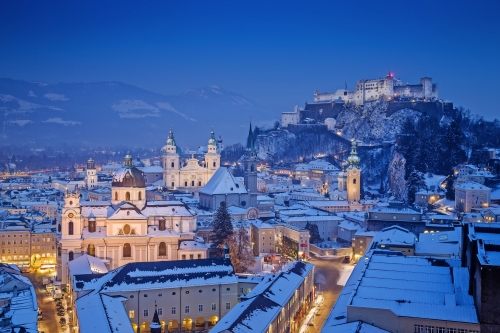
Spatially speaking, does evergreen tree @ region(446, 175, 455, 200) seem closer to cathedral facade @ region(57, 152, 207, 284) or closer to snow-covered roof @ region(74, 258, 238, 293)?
cathedral facade @ region(57, 152, 207, 284)

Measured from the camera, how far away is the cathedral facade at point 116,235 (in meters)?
43.7

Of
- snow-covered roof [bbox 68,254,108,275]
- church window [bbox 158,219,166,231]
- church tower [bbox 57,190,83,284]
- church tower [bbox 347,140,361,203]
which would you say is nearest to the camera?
snow-covered roof [bbox 68,254,108,275]

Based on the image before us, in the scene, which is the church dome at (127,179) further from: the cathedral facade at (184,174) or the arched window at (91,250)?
the cathedral facade at (184,174)

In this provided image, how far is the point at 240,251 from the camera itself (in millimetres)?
47500

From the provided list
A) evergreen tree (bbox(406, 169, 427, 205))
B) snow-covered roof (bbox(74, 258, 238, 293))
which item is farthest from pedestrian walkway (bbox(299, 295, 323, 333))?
evergreen tree (bbox(406, 169, 427, 205))

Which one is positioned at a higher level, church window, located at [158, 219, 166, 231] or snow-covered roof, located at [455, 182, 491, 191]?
snow-covered roof, located at [455, 182, 491, 191]

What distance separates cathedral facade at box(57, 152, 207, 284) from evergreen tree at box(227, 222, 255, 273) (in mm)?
2303

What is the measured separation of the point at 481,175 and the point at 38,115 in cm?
13255

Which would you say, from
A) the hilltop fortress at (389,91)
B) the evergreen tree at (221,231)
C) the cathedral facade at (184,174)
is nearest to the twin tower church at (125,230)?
the evergreen tree at (221,231)

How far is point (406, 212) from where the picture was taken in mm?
56438

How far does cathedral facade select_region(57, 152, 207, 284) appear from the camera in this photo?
143 feet

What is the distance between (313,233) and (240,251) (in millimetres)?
13917

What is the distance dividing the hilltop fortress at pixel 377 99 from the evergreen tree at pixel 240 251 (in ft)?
188

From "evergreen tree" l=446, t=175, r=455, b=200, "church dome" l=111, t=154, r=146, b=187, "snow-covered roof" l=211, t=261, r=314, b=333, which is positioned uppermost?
"church dome" l=111, t=154, r=146, b=187
